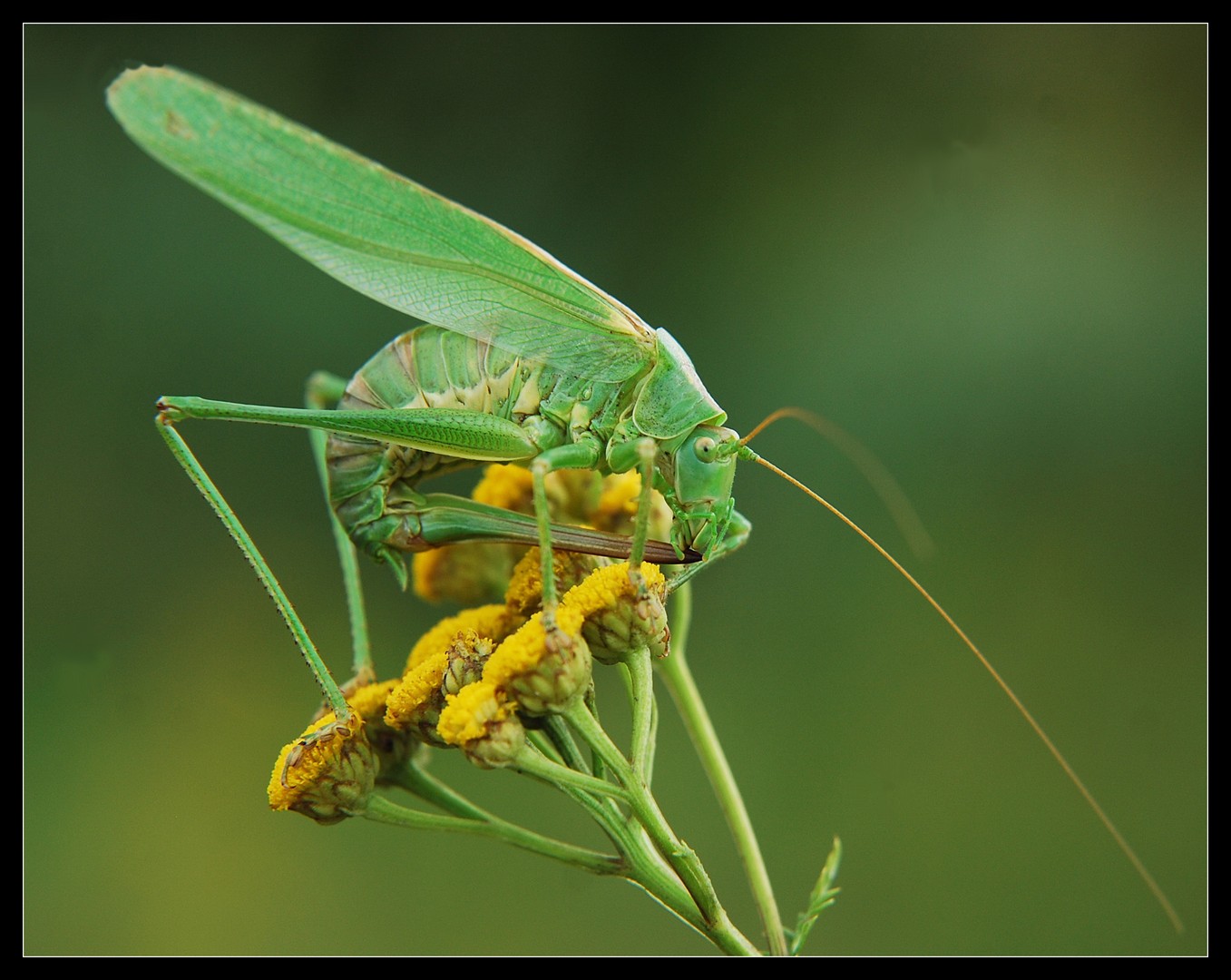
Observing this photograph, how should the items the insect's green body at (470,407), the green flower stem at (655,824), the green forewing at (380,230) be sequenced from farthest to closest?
the insect's green body at (470,407) < the green forewing at (380,230) < the green flower stem at (655,824)

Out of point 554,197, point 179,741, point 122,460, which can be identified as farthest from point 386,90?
point 179,741

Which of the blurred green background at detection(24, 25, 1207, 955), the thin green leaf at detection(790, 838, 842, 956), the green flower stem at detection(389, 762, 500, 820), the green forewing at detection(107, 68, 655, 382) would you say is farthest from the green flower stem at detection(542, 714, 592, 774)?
the blurred green background at detection(24, 25, 1207, 955)

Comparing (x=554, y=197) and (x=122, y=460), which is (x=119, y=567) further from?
(x=554, y=197)

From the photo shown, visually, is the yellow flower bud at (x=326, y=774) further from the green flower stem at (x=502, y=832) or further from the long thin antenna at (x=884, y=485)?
the long thin antenna at (x=884, y=485)

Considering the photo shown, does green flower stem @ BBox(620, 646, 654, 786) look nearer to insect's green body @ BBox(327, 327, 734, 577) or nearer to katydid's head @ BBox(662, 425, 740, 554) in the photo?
katydid's head @ BBox(662, 425, 740, 554)

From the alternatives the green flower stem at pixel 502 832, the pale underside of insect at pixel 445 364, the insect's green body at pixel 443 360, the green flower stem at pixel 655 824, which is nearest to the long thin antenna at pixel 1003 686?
the pale underside of insect at pixel 445 364

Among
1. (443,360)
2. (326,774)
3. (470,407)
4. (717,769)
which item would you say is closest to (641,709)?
(717,769)
